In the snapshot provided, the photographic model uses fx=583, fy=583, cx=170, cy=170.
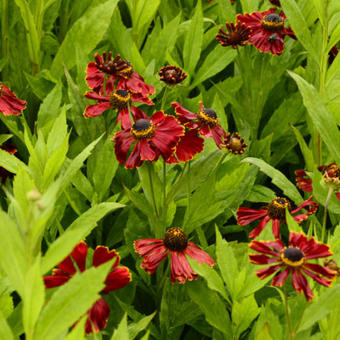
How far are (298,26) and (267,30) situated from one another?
0.48ft

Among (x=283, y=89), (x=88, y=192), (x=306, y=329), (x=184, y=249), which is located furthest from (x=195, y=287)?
(x=283, y=89)

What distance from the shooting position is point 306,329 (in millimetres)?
783

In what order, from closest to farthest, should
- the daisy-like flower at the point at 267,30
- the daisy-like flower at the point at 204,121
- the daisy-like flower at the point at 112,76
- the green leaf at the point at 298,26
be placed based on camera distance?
the daisy-like flower at the point at 204,121, the daisy-like flower at the point at 112,76, the green leaf at the point at 298,26, the daisy-like flower at the point at 267,30

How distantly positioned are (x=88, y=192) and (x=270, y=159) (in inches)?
19.3

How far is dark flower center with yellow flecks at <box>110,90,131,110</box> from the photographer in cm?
111

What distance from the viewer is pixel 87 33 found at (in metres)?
1.41

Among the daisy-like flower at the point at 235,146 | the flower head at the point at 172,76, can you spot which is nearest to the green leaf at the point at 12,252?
the daisy-like flower at the point at 235,146

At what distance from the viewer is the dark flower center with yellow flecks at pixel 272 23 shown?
4.59 ft

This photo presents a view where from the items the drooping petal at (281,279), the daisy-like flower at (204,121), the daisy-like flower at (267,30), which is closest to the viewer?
the drooping petal at (281,279)

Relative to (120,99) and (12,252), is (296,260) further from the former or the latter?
(120,99)

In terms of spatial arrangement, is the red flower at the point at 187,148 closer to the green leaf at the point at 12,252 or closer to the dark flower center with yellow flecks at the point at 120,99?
the dark flower center with yellow flecks at the point at 120,99

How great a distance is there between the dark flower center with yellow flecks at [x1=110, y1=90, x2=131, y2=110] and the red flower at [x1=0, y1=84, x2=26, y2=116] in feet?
0.67

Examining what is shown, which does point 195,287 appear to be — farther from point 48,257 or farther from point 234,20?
point 234,20

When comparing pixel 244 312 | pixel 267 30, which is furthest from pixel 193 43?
pixel 244 312
